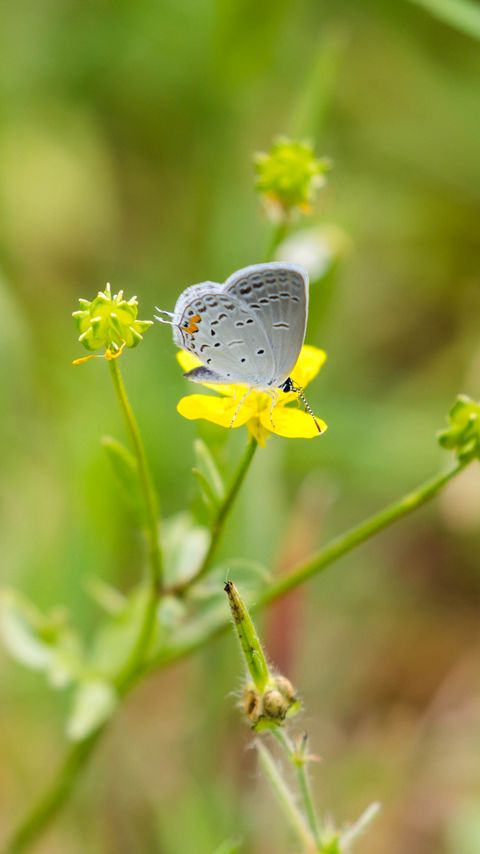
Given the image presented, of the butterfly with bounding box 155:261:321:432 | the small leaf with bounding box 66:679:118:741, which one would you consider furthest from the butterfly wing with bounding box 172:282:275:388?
the small leaf with bounding box 66:679:118:741

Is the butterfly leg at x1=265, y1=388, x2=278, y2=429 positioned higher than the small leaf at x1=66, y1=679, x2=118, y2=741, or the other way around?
the butterfly leg at x1=265, y1=388, x2=278, y2=429

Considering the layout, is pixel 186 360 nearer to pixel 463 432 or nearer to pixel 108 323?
pixel 108 323

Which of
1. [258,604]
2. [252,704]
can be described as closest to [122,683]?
[258,604]

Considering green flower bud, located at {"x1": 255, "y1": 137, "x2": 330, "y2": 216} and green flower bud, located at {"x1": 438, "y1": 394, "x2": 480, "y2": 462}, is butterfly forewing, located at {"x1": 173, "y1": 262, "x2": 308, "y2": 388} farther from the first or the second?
green flower bud, located at {"x1": 255, "y1": 137, "x2": 330, "y2": 216}

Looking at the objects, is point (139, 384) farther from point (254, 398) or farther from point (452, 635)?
point (254, 398)

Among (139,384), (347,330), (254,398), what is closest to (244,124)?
(347,330)

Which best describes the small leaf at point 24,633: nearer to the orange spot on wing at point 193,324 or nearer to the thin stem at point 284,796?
the thin stem at point 284,796
